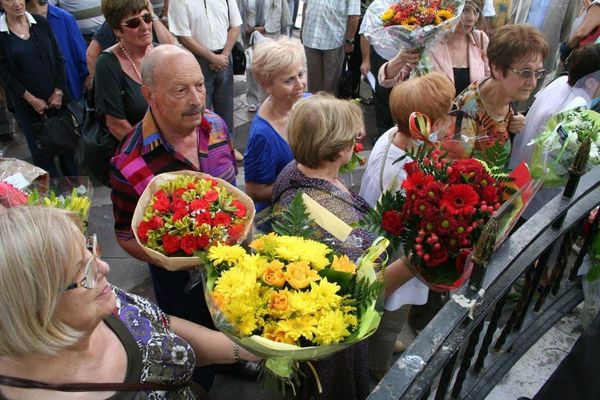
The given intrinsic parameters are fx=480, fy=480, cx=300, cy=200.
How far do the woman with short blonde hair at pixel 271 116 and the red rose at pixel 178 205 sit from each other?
2.86ft

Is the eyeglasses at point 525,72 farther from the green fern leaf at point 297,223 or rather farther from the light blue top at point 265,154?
the green fern leaf at point 297,223

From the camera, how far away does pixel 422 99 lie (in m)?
2.62

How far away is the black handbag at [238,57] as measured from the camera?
218 inches

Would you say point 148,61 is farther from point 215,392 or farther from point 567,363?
point 567,363

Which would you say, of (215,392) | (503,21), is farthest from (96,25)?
(503,21)

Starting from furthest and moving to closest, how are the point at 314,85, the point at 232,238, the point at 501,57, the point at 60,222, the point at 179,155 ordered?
the point at 314,85, the point at 501,57, the point at 179,155, the point at 232,238, the point at 60,222

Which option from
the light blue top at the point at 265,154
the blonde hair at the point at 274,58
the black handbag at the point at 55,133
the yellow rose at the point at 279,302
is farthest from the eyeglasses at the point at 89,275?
the black handbag at the point at 55,133

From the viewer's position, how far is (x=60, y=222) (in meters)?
1.41

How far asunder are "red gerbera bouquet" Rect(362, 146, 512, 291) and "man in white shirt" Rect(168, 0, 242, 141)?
3.54m

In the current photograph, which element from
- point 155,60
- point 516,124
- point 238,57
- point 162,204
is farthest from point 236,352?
point 238,57

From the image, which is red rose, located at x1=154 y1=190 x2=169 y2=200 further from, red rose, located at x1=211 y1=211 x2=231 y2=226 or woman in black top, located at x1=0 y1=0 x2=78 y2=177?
woman in black top, located at x1=0 y1=0 x2=78 y2=177

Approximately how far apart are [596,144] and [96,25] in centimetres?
493

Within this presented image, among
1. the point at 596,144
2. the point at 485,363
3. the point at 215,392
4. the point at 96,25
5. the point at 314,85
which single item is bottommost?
the point at 215,392

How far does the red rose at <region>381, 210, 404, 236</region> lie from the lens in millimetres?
1882
